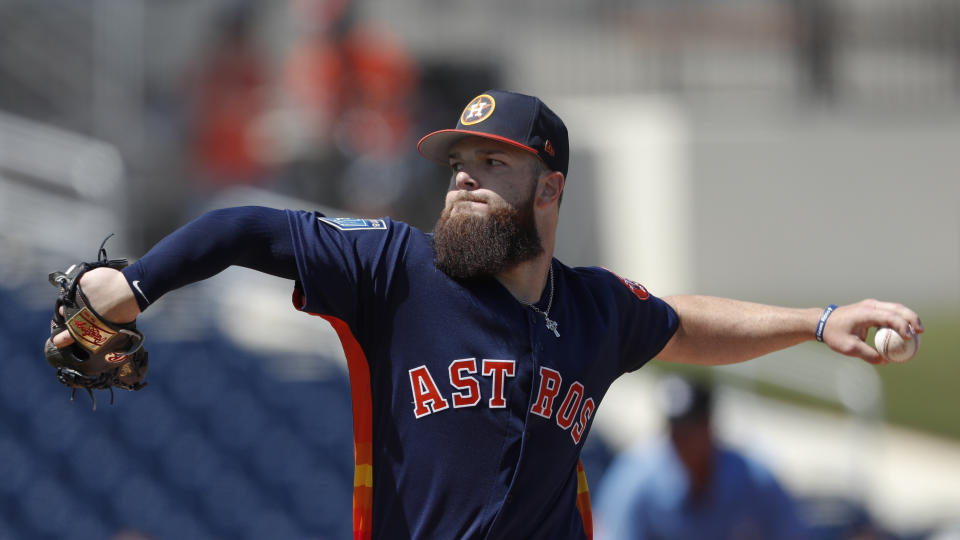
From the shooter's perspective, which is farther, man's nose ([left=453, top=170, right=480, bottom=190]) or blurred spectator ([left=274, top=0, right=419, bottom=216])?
blurred spectator ([left=274, top=0, right=419, bottom=216])

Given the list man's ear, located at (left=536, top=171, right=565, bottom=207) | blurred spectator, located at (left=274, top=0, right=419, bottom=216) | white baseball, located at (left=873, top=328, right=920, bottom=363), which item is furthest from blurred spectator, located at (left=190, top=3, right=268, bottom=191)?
white baseball, located at (left=873, top=328, right=920, bottom=363)

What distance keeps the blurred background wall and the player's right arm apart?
411cm

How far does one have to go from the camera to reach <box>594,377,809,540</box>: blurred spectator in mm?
5383

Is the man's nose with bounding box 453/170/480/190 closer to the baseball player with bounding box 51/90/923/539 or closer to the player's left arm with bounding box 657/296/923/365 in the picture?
the baseball player with bounding box 51/90/923/539

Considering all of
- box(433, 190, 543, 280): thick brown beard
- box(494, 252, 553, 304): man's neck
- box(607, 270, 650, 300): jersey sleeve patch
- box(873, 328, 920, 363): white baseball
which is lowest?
box(873, 328, 920, 363): white baseball

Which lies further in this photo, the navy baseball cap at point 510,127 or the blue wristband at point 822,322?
the blue wristband at point 822,322

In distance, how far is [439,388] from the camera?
2.82 m

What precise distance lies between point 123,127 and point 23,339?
7.20ft

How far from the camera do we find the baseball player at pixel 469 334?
281cm

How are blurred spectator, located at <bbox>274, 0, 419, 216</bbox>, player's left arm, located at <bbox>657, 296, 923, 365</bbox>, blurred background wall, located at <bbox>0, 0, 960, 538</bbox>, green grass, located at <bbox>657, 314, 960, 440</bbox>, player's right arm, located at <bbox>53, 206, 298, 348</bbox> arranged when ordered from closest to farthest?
player's right arm, located at <bbox>53, 206, 298, 348</bbox> → player's left arm, located at <bbox>657, 296, 923, 365</bbox> → blurred background wall, located at <bbox>0, 0, 960, 538</bbox> → blurred spectator, located at <bbox>274, 0, 419, 216</bbox> → green grass, located at <bbox>657, 314, 960, 440</bbox>

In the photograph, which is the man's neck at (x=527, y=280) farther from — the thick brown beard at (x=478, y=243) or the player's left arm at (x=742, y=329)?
the player's left arm at (x=742, y=329)

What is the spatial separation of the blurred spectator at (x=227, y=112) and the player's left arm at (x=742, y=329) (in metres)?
5.65

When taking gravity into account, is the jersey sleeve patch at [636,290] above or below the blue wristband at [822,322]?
above

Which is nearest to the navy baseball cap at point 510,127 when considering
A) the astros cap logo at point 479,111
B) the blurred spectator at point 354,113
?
the astros cap logo at point 479,111
